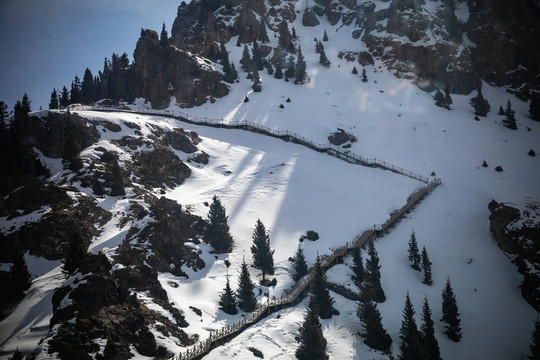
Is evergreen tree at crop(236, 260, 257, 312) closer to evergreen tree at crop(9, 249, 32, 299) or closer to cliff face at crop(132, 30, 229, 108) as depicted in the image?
evergreen tree at crop(9, 249, 32, 299)

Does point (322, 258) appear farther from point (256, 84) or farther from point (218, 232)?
point (256, 84)

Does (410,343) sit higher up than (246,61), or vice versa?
(246,61)

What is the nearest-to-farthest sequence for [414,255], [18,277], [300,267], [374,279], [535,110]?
[18,277], [374,279], [300,267], [414,255], [535,110]

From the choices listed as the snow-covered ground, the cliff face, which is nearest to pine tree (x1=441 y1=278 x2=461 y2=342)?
the snow-covered ground

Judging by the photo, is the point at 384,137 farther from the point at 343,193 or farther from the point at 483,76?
the point at 483,76

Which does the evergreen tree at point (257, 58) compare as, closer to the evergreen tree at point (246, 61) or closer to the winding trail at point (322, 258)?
the evergreen tree at point (246, 61)

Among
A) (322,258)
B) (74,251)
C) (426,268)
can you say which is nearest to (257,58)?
(322,258)
